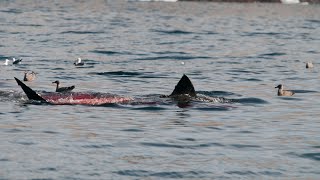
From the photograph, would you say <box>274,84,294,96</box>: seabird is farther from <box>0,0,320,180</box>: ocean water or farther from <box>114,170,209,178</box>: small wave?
<box>114,170,209,178</box>: small wave

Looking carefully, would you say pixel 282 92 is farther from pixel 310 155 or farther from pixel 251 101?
pixel 310 155

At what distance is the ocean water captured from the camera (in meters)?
14.8

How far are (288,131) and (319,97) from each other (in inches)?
247

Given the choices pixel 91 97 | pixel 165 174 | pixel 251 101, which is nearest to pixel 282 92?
pixel 251 101

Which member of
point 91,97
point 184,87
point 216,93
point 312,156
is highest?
point 184,87

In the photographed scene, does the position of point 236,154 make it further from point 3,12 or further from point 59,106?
point 3,12

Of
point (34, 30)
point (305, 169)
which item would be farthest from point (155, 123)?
point (34, 30)

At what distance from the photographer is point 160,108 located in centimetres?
2091

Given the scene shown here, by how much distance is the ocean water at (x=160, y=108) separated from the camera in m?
14.8

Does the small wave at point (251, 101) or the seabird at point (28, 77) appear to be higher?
the seabird at point (28, 77)

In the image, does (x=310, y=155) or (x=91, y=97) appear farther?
(x=91, y=97)

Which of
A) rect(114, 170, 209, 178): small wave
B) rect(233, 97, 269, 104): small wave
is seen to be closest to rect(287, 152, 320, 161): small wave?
rect(114, 170, 209, 178): small wave

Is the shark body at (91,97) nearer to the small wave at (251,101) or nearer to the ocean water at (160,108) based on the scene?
the ocean water at (160,108)

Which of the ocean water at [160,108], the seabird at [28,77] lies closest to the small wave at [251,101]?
the ocean water at [160,108]
